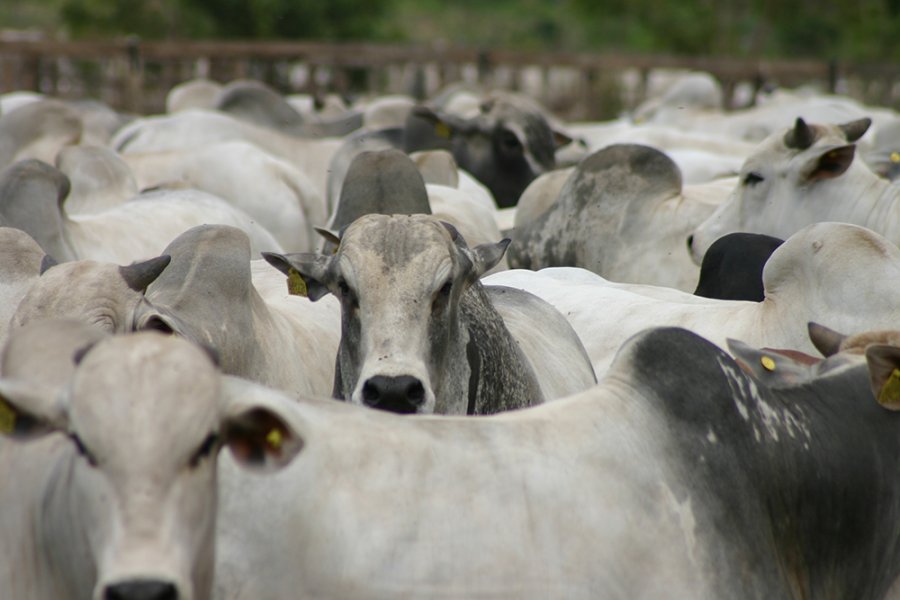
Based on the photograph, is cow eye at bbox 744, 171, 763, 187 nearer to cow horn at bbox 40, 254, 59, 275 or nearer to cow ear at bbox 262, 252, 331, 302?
cow ear at bbox 262, 252, 331, 302

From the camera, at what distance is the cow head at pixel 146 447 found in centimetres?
228

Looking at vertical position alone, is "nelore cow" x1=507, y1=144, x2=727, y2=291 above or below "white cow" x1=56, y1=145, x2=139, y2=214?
above

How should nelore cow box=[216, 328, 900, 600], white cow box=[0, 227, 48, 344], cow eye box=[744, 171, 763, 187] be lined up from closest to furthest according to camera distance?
nelore cow box=[216, 328, 900, 600]
white cow box=[0, 227, 48, 344]
cow eye box=[744, 171, 763, 187]

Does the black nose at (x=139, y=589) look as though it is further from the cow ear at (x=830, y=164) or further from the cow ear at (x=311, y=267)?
the cow ear at (x=830, y=164)

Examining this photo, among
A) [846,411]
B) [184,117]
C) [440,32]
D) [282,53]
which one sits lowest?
[440,32]

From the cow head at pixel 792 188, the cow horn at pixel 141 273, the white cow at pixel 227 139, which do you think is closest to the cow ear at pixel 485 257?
the cow horn at pixel 141 273

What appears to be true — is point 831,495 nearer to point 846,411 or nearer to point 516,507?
point 846,411

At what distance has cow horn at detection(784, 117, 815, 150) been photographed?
6379 millimetres

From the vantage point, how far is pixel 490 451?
280 cm

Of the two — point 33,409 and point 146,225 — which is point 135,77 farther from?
point 33,409

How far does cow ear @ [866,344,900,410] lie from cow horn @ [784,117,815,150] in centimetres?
305

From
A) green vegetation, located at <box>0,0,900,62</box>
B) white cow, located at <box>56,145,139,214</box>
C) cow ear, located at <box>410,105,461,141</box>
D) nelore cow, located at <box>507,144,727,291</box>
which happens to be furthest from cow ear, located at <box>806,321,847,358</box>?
green vegetation, located at <box>0,0,900,62</box>

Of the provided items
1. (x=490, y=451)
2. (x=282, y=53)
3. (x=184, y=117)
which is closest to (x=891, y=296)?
(x=490, y=451)

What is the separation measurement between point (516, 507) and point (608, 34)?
4622cm
